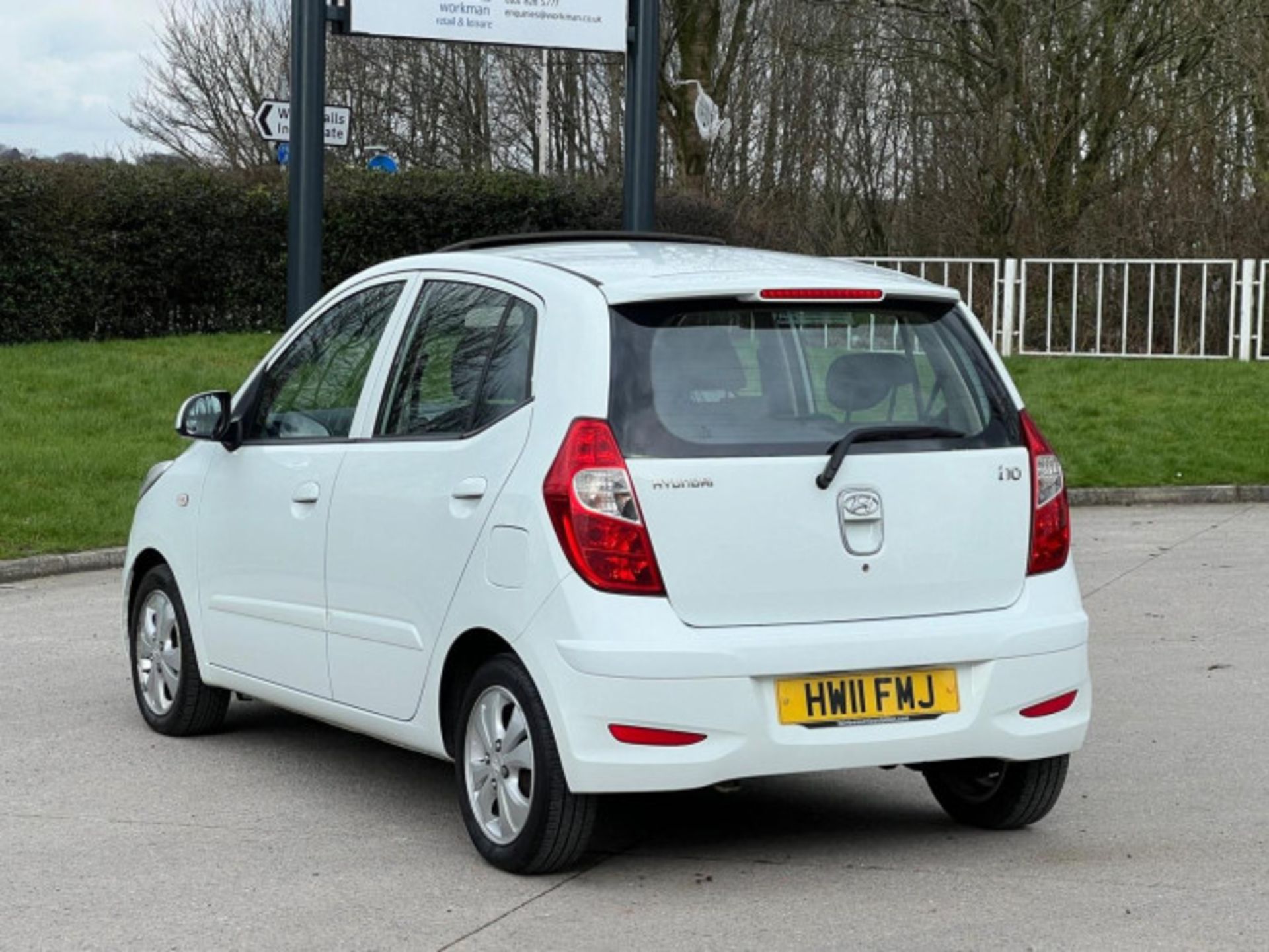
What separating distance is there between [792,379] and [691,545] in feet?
1.91

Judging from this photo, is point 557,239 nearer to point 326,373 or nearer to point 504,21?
point 326,373

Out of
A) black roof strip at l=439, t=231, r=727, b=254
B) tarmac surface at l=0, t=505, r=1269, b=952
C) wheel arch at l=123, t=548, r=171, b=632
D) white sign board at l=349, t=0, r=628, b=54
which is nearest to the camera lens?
tarmac surface at l=0, t=505, r=1269, b=952

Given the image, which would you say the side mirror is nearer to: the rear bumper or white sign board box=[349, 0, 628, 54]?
the rear bumper

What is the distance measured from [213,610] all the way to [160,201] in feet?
53.8

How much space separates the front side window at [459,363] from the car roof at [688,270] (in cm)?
15

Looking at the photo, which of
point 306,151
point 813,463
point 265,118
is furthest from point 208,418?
point 265,118

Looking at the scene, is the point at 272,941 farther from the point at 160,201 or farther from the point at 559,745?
the point at 160,201

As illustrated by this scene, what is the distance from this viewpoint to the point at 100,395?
19359 millimetres

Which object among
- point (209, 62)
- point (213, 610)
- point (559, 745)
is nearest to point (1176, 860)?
point (559, 745)

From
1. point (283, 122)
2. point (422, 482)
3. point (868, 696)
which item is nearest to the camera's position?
point (868, 696)

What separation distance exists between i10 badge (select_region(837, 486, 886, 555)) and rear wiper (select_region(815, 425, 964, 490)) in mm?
70

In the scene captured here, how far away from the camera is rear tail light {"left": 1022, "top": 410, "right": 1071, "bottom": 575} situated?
6238 millimetres

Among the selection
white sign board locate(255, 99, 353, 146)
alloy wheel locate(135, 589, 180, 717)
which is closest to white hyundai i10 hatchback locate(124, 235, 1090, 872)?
alloy wheel locate(135, 589, 180, 717)

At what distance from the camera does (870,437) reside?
603cm
